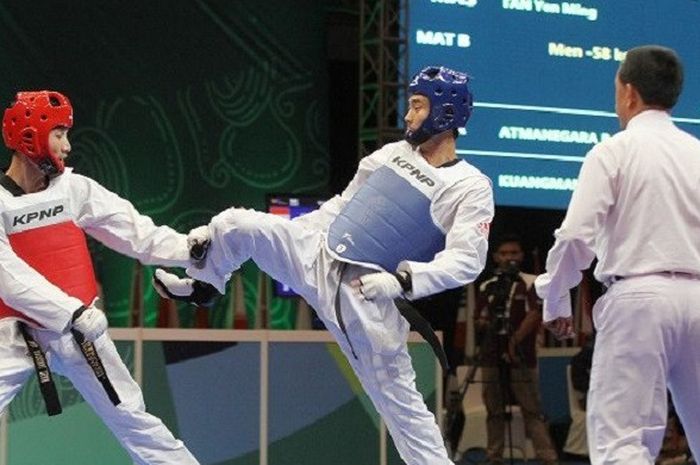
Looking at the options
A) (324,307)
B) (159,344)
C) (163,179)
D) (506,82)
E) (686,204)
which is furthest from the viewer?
(163,179)

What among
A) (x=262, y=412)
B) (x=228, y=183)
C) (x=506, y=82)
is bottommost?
(x=262, y=412)

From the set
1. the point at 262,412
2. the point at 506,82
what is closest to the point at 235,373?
the point at 262,412

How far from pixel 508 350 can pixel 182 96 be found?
405cm

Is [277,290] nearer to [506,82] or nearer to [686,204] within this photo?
[506,82]

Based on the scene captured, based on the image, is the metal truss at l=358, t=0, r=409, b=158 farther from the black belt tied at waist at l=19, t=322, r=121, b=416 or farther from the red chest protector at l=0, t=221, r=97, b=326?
the black belt tied at waist at l=19, t=322, r=121, b=416

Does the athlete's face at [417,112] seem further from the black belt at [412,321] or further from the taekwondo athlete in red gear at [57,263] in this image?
the taekwondo athlete in red gear at [57,263]

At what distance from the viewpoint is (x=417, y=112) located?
21.4 ft

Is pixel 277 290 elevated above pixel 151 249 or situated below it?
below

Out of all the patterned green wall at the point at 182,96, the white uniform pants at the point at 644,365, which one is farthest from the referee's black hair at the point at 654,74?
the patterned green wall at the point at 182,96

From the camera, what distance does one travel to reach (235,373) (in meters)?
9.00

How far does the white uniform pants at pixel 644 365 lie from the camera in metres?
4.58

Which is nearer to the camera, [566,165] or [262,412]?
[262,412]

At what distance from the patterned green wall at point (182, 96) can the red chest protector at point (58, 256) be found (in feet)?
20.0

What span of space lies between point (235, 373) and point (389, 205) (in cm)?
301
